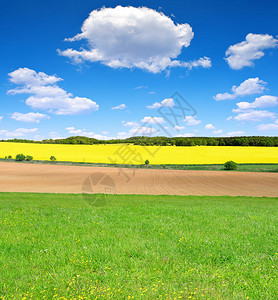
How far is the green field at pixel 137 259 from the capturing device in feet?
14.0

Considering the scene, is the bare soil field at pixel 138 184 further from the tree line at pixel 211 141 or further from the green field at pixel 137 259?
the tree line at pixel 211 141

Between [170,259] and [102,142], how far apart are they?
100269 mm

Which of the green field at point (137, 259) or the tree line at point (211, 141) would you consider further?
the tree line at point (211, 141)

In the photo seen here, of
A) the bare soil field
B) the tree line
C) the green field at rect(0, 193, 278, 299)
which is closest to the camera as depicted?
the green field at rect(0, 193, 278, 299)

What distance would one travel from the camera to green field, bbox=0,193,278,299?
428cm

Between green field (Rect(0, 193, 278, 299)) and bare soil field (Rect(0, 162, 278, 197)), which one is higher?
green field (Rect(0, 193, 278, 299))

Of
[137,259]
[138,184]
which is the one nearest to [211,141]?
[138,184]

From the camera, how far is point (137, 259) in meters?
5.42

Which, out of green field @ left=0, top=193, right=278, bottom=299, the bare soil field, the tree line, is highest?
the tree line

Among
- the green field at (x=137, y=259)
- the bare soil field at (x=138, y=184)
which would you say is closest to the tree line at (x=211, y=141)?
the bare soil field at (x=138, y=184)

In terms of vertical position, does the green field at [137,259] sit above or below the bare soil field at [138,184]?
above

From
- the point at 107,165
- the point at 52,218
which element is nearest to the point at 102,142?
the point at 107,165

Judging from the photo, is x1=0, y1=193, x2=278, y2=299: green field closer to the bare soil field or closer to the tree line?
the bare soil field

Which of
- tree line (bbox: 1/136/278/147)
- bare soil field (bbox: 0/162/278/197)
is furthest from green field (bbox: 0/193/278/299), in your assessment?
tree line (bbox: 1/136/278/147)
